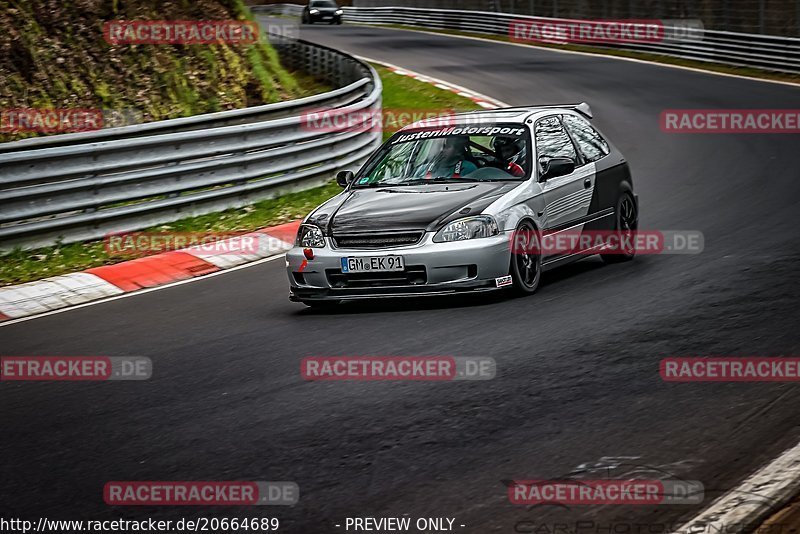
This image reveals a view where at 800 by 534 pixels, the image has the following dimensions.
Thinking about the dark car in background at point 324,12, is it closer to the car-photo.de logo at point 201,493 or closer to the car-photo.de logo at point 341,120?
the car-photo.de logo at point 341,120

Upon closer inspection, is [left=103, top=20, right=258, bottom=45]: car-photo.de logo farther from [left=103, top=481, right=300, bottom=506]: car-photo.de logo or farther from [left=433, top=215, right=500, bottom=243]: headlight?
[left=103, top=481, right=300, bottom=506]: car-photo.de logo

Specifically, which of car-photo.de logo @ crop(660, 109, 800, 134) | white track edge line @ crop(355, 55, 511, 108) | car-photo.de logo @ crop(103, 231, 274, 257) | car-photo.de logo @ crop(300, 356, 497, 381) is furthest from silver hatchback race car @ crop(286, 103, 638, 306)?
white track edge line @ crop(355, 55, 511, 108)

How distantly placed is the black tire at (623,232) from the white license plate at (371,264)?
9.13 feet

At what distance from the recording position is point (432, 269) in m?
8.77

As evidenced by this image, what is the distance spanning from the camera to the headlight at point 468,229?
29.0ft

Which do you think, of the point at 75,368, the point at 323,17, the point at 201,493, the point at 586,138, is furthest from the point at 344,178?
the point at 323,17

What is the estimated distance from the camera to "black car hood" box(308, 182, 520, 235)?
8953 millimetres

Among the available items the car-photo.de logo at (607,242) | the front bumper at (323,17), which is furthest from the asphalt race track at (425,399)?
the front bumper at (323,17)

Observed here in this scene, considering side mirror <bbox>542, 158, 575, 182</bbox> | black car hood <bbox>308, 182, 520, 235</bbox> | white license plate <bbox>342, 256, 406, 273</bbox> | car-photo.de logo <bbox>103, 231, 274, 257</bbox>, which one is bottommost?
car-photo.de logo <bbox>103, 231, 274, 257</bbox>

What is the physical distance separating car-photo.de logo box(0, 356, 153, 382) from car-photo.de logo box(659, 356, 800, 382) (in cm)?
319

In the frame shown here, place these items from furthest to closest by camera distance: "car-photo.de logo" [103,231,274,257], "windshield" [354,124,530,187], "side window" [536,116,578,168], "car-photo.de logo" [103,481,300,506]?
"car-photo.de logo" [103,231,274,257] < "side window" [536,116,578,168] < "windshield" [354,124,530,187] < "car-photo.de logo" [103,481,300,506]

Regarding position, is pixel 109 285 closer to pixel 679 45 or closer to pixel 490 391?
pixel 490 391

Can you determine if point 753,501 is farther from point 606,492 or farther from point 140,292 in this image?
point 140,292

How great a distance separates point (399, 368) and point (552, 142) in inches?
150
